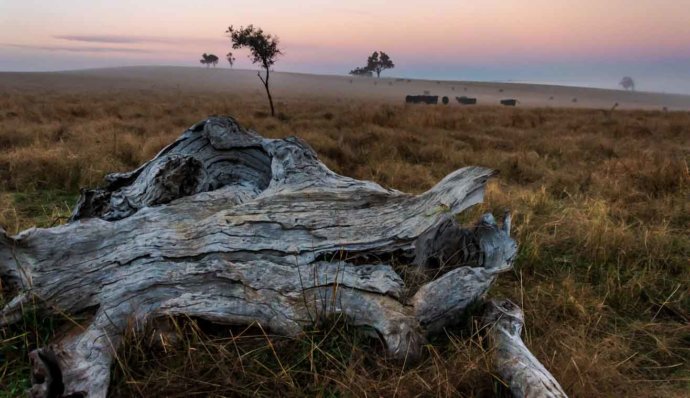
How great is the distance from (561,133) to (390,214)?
14.5m

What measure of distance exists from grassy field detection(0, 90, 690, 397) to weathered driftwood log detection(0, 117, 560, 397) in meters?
0.16

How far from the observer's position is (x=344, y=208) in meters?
4.07

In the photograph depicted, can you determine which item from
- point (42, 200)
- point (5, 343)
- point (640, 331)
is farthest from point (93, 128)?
point (640, 331)

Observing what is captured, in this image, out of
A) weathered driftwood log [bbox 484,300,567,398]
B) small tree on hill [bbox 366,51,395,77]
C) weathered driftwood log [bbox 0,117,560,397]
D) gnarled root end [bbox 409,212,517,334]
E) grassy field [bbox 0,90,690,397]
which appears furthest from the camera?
small tree on hill [bbox 366,51,395,77]

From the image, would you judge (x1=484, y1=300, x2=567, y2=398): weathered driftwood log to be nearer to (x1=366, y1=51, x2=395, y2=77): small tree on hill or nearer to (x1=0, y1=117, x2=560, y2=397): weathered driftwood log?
(x1=0, y1=117, x2=560, y2=397): weathered driftwood log

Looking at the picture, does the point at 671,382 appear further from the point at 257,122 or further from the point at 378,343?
the point at 257,122

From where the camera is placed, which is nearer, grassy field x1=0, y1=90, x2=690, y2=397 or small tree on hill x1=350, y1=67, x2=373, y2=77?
grassy field x1=0, y1=90, x2=690, y2=397

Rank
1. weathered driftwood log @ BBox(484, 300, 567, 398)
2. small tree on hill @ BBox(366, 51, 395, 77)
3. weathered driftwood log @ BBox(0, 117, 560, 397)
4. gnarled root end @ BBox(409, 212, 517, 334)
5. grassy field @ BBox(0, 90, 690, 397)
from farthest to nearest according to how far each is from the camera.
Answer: small tree on hill @ BBox(366, 51, 395, 77)
gnarled root end @ BBox(409, 212, 517, 334)
weathered driftwood log @ BBox(0, 117, 560, 397)
grassy field @ BBox(0, 90, 690, 397)
weathered driftwood log @ BBox(484, 300, 567, 398)

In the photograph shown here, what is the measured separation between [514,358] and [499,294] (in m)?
1.69

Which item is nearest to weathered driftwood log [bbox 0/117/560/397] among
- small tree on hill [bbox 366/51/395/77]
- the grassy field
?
the grassy field

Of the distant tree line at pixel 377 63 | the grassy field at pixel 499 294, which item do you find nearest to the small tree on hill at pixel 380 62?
the distant tree line at pixel 377 63

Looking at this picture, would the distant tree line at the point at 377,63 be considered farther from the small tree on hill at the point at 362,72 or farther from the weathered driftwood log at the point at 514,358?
the weathered driftwood log at the point at 514,358

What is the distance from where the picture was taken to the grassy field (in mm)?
2836

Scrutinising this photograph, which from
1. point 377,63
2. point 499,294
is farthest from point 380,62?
point 499,294
